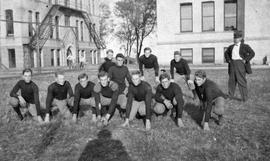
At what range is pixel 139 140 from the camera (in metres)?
5.58

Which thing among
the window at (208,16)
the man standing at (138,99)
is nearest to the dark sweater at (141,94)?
the man standing at (138,99)

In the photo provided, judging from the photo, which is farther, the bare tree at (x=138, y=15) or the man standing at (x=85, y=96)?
the bare tree at (x=138, y=15)

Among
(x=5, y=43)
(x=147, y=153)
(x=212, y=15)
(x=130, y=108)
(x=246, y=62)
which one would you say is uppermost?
(x=212, y=15)

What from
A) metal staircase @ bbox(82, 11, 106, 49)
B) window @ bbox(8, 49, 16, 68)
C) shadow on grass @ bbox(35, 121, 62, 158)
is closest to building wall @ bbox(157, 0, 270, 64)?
window @ bbox(8, 49, 16, 68)

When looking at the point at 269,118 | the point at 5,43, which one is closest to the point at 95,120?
the point at 269,118

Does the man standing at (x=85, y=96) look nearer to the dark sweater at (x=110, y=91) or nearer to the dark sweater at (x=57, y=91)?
the dark sweater at (x=110, y=91)

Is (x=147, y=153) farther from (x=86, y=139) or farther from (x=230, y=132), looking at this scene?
(x=230, y=132)

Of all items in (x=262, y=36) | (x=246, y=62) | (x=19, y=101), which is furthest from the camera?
(x=262, y=36)

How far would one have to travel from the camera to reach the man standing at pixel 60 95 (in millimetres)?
7062

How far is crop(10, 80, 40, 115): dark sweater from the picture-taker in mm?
6982

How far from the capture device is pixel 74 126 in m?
6.57

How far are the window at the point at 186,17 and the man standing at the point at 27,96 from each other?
22106mm

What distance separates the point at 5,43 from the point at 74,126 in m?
26.7

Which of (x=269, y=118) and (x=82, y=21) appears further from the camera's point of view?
(x=82, y=21)
